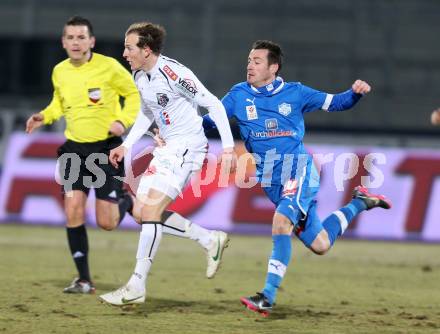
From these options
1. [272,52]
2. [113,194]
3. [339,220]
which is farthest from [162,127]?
[339,220]

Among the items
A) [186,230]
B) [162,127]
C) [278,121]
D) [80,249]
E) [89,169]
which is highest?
[278,121]

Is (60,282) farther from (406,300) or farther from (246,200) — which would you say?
(246,200)

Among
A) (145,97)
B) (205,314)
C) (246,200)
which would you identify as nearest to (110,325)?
(205,314)

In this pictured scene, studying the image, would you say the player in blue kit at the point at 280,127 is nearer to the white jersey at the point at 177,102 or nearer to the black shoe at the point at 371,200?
the white jersey at the point at 177,102

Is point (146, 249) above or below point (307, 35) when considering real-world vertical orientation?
below

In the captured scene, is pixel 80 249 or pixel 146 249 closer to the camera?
pixel 146 249

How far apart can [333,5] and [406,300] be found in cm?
1246

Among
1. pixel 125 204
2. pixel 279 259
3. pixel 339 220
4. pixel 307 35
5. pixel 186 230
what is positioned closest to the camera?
pixel 279 259

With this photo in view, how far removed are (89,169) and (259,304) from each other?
7.30 ft

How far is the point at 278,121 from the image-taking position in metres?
7.57

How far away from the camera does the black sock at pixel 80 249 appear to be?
8406 millimetres

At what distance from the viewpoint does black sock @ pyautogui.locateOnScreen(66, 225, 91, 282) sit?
27.6 ft

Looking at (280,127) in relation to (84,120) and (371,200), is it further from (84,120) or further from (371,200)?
(84,120)

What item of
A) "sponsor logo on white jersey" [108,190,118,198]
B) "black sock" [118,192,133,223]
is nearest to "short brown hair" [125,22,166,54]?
"sponsor logo on white jersey" [108,190,118,198]
